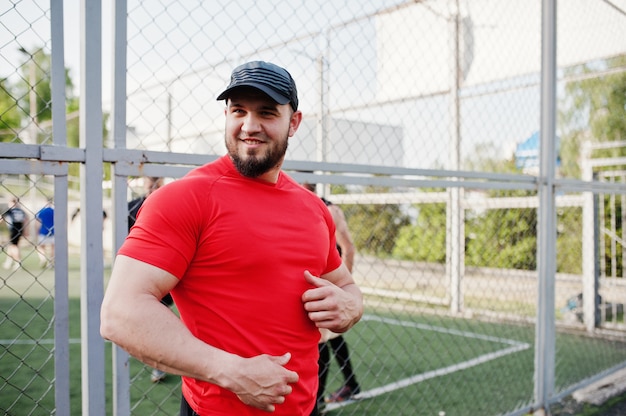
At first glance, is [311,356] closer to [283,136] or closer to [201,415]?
[201,415]

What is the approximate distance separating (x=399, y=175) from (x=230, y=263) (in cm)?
198

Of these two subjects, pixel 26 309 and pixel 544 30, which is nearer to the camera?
pixel 544 30

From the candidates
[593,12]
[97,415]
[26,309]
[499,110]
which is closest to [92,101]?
[97,415]

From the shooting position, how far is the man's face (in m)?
1.65

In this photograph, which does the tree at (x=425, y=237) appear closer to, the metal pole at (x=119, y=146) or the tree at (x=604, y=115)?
the tree at (x=604, y=115)

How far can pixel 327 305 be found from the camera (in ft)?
5.45

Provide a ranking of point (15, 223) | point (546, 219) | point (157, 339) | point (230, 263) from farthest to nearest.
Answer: point (15, 223) < point (546, 219) < point (230, 263) < point (157, 339)

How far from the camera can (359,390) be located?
4.77 m

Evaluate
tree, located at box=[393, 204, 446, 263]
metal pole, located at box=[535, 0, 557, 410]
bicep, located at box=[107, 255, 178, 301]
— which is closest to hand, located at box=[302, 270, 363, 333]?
bicep, located at box=[107, 255, 178, 301]

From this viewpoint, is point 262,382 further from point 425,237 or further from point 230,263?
point 425,237

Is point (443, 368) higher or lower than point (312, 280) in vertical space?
lower

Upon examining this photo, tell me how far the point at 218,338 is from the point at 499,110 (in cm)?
367

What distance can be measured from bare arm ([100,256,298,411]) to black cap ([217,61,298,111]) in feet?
2.14

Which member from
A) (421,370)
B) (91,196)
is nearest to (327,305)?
(91,196)
